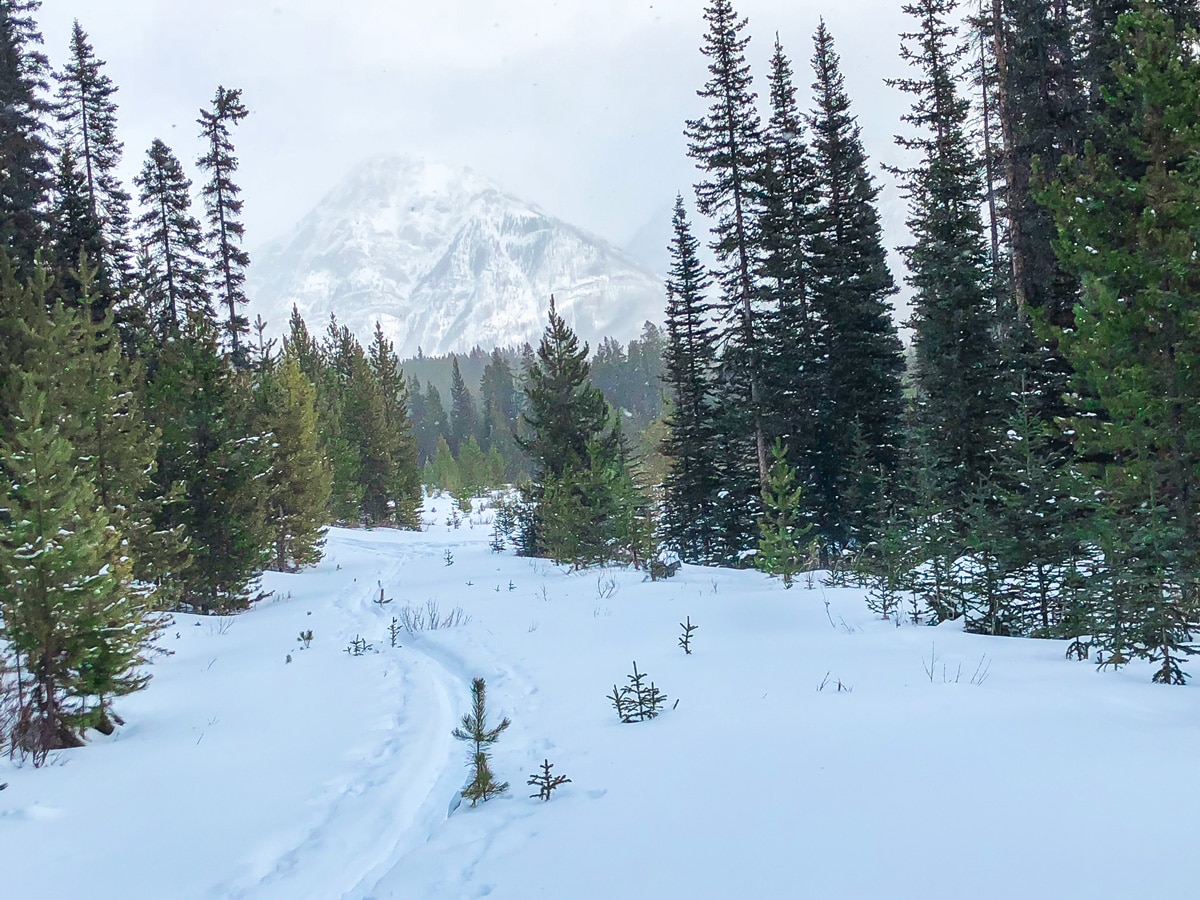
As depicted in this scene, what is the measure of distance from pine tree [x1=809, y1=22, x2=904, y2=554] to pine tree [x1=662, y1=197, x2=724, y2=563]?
3910 millimetres

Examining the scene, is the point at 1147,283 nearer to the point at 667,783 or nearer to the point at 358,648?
the point at 667,783

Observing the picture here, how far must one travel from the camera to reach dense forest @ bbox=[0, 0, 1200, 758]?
748cm

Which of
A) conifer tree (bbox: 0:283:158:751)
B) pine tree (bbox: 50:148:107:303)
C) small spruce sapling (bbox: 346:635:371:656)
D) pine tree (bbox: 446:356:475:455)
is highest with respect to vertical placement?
pine tree (bbox: 446:356:475:455)

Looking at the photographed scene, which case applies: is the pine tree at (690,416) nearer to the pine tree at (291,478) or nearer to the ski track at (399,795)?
the pine tree at (291,478)

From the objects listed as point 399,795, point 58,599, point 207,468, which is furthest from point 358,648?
point 207,468

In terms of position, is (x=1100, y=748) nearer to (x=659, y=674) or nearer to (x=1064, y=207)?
(x=659, y=674)

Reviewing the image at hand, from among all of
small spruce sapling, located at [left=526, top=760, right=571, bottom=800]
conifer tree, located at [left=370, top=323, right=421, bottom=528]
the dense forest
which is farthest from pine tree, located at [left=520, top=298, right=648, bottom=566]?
conifer tree, located at [left=370, top=323, right=421, bottom=528]

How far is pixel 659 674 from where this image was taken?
7.99 meters

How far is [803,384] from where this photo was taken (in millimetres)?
23906

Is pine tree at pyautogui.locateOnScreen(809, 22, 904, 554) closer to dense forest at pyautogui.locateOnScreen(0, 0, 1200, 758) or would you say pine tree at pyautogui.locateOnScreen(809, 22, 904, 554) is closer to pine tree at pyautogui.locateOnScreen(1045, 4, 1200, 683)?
dense forest at pyautogui.locateOnScreen(0, 0, 1200, 758)

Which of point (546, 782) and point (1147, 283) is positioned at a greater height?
point (1147, 283)

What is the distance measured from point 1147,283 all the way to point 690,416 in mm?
17796

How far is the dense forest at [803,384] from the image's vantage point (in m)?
7.48

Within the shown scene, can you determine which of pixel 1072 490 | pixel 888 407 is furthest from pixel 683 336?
pixel 1072 490
